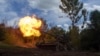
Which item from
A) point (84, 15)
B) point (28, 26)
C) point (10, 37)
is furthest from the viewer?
point (84, 15)

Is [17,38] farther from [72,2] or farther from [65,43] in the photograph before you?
[72,2]

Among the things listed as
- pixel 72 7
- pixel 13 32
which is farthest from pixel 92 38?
pixel 72 7

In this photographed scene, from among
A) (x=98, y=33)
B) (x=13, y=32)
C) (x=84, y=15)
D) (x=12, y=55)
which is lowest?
(x=12, y=55)

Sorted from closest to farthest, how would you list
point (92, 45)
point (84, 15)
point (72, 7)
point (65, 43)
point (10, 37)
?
point (92, 45) < point (65, 43) < point (10, 37) < point (84, 15) < point (72, 7)

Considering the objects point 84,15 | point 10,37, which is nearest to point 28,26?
point 10,37

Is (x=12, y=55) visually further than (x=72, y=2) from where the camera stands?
No

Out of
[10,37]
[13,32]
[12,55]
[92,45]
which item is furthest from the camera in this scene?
[13,32]

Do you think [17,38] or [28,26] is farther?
[17,38]

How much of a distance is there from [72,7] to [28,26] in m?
35.3

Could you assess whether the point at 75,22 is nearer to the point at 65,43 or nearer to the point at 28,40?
the point at 28,40

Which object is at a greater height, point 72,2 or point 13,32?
point 72,2

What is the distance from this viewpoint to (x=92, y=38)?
29.1m

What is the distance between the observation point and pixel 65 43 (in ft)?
132

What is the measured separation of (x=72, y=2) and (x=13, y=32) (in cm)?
2293
